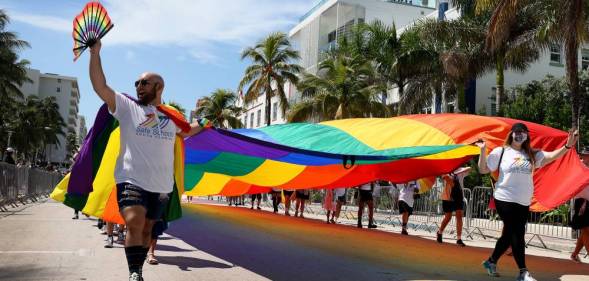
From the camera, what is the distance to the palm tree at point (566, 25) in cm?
1574

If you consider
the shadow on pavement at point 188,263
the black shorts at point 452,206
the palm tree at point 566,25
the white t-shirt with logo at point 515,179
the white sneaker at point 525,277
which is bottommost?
the shadow on pavement at point 188,263

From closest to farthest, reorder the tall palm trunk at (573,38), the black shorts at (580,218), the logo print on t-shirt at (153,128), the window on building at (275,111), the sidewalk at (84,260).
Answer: the logo print on t-shirt at (153,128)
the sidewalk at (84,260)
the black shorts at (580,218)
the tall palm trunk at (573,38)
the window on building at (275,111)

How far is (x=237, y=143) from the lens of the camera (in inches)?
349

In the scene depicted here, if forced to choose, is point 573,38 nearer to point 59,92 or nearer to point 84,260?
point 84,260

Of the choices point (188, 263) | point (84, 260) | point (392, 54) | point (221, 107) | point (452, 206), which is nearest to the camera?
point (84, 260)

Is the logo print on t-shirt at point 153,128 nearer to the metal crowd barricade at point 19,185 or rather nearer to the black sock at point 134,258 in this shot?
the black sock at point 134,258

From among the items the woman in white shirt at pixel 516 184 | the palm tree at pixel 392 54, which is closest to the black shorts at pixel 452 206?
the woman in white shirt at pixel 516 184

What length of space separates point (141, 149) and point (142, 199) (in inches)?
15.5

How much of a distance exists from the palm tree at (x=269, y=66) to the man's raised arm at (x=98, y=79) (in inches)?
1375

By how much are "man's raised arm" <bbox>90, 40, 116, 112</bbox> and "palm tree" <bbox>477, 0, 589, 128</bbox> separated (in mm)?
13646

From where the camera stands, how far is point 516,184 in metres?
6.86

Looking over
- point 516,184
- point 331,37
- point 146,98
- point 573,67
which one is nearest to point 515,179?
point 516,184

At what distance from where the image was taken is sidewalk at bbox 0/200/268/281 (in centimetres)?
656

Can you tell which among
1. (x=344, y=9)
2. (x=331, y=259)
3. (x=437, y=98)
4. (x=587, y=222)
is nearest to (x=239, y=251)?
(x=331, y=259)
